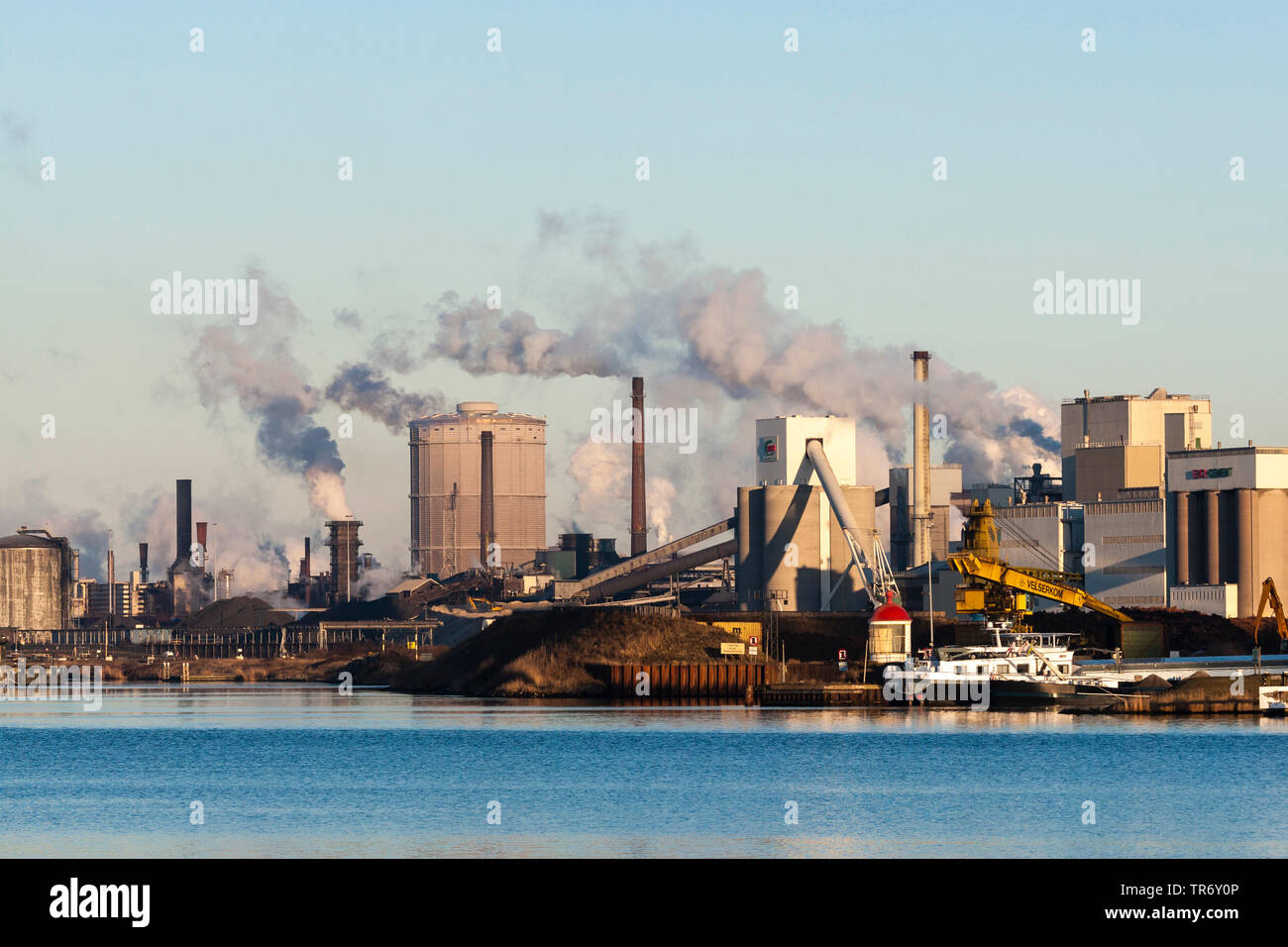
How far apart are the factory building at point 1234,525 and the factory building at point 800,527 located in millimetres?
33879

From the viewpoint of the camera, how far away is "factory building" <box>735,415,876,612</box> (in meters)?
193

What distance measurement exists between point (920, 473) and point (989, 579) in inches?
2385

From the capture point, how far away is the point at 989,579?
5098 inches

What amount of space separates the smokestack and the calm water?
77.2 metres

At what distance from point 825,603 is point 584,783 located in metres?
126

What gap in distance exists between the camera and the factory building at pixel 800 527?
193 meters

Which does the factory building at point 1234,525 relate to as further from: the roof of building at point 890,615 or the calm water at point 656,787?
the calm water at point 656,787

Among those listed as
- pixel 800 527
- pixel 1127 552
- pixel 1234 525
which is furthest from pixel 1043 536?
pixel 800 527

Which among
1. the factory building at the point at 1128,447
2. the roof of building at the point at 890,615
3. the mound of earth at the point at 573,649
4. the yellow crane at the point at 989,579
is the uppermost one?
the factory building at the point at 1128,447

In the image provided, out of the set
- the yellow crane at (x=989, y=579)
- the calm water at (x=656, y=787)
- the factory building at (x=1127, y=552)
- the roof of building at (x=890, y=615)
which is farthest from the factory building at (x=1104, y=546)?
the calm water at (x=656, y=787)
